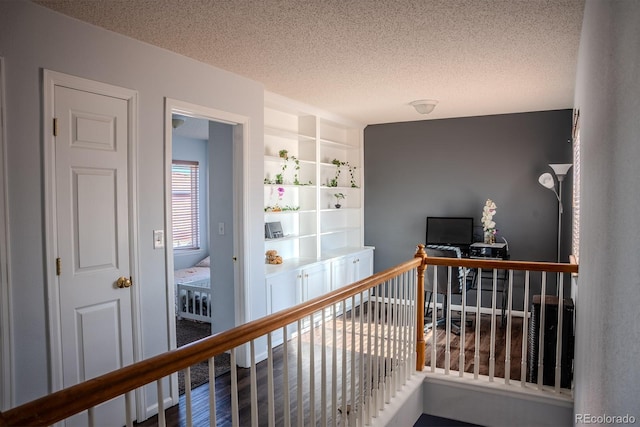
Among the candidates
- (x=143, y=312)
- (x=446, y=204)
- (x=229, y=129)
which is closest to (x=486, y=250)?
(x=446, y=204)

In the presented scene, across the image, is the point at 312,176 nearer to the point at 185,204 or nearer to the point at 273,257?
the point at 273,257

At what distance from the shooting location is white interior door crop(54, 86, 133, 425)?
2.54 m

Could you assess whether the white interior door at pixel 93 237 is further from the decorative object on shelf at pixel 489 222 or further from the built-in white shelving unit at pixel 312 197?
the decorative object on shelf at pixel 489 222

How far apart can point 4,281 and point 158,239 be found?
3.25 feet

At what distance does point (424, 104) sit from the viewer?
4785 mm

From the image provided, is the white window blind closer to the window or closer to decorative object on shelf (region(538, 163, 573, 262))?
decorative object on shelf (region(538, 163, 573, 262))

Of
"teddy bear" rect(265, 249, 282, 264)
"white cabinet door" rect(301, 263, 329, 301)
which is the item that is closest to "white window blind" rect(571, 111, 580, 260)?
"white cabinet door" rect(301, 263, 329, 301)

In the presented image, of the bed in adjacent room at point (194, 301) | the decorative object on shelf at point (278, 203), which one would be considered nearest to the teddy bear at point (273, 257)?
the decorative object on shelf at point (278, 203)

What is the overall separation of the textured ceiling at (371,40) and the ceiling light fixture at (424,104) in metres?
0.28

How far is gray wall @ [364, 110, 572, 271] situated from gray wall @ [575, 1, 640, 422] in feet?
12.7

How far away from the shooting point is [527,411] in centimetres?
312

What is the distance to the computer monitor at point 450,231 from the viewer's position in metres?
5.54

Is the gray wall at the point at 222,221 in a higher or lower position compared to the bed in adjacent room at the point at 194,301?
higher

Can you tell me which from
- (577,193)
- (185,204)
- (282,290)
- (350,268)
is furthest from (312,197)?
(185,204)
